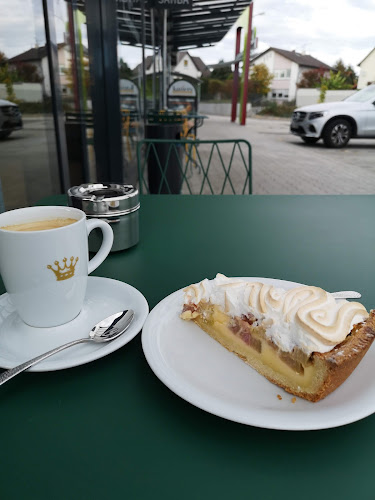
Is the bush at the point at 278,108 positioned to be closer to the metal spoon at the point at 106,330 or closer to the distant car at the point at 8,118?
the distant car at the point at 8,118

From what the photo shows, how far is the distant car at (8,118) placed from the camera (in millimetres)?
1782

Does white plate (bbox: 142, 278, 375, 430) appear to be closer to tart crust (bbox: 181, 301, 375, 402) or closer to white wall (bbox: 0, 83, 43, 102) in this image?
tart crust (bbox: 181, 301, 375, 402)

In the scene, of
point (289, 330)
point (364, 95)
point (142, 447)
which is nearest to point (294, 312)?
point (289, 330)

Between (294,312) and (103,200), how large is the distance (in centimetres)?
52

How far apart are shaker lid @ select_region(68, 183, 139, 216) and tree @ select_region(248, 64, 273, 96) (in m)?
21.7

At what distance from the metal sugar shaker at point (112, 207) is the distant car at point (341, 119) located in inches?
342

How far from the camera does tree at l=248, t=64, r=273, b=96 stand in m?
20.8

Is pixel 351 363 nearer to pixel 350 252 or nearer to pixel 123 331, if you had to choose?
pixel 123 331

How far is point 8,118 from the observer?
1.84 meters

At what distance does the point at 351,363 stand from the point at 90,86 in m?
3.22

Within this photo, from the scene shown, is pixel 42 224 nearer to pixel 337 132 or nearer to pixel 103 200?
pixel 103 200

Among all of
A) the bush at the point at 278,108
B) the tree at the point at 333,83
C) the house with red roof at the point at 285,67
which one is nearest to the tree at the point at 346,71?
the tree at the point at 333,83

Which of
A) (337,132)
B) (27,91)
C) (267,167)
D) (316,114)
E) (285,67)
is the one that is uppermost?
(285,67)

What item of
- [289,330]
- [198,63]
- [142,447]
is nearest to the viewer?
[142,447]
